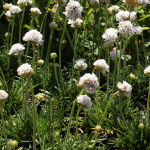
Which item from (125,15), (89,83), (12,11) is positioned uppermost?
(12,11)

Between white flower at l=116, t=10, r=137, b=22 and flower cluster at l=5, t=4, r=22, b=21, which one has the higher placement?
flower cluster at l=5, t=4, r=22, b=21

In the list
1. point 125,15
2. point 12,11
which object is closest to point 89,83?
point 125,15

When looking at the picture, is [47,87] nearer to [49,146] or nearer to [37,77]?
[37,77]

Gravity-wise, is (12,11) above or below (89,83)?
above

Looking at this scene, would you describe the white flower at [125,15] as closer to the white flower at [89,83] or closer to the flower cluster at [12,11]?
the white flower at [89,83]

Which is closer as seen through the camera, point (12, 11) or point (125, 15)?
point (125, 15)

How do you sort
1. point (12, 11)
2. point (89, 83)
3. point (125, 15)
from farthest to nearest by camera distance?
1. point (12, 11)
2. point (125, 15)
3. point (89, 83)

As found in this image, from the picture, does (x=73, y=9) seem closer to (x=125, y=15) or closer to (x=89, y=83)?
(x=125, y=15)

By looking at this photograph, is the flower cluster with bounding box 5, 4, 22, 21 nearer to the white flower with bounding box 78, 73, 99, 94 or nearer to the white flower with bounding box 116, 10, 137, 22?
the white flower with bounding box 116, 10, 137, 22

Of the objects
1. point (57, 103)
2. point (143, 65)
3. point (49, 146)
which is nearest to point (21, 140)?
point (49, 146)

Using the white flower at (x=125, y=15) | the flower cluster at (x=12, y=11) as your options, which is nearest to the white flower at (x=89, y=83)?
the white flower at (x=125, y=15)

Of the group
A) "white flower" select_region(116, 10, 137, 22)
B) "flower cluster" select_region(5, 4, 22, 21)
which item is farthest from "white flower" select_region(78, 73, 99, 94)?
"flower cluster" select_region(5, 4, 22, 21)

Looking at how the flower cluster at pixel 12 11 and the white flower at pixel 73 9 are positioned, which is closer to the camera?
the white flower at pixel 73 9

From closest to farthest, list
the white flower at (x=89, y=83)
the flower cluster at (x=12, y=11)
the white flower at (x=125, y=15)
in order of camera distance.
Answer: the white flower at (x=89, y=83)
the white flower at (x=125, y=15)
the flower cluster at (x=12, y=11)
